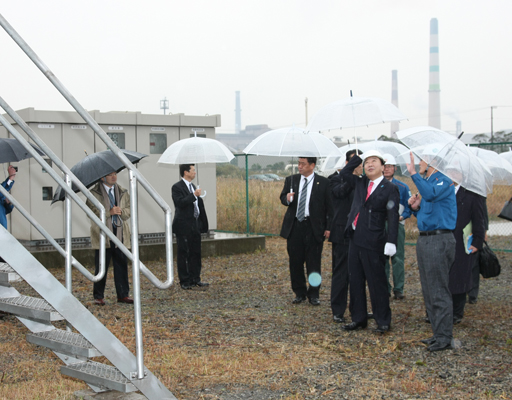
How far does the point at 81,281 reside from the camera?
9.70 meters

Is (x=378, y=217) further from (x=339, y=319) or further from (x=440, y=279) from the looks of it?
(x=339, y=319)

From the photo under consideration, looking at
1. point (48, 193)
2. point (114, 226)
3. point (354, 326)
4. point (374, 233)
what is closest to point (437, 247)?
point (374, 233)

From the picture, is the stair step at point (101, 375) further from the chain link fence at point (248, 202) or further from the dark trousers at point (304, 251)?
the chain link fence at point (248, 202)

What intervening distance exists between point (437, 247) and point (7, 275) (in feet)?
11.8

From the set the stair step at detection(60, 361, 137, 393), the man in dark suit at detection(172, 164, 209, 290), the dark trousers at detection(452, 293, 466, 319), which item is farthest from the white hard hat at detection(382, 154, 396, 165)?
the stair step at detection(60, 361, 137, 393)

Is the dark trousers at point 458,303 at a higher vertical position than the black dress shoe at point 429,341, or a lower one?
higher

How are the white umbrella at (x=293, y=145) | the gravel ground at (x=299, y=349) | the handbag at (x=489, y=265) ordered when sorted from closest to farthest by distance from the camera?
the gravel ground at (x=299, y=349) < the handbag at (x=489, y=265) < the white umbrella at (x=293, y=145)

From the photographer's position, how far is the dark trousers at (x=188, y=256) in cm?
900

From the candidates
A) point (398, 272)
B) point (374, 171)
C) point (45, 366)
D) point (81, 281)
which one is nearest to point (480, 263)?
point (398, 272)

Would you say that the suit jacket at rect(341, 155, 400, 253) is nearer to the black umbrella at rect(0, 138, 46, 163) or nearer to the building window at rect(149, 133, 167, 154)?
the black umbrella at rect(0, 138, 46, 163)

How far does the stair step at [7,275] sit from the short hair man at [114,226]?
A: 10.4 feet

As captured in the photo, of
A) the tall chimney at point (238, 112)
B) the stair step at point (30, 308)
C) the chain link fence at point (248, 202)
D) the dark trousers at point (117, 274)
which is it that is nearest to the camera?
the stair step at point (30, 308)

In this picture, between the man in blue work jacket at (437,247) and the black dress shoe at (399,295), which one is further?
the black dress shoe at (399,295)

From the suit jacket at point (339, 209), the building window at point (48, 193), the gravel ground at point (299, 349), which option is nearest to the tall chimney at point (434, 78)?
the building window at point (48, 193)
